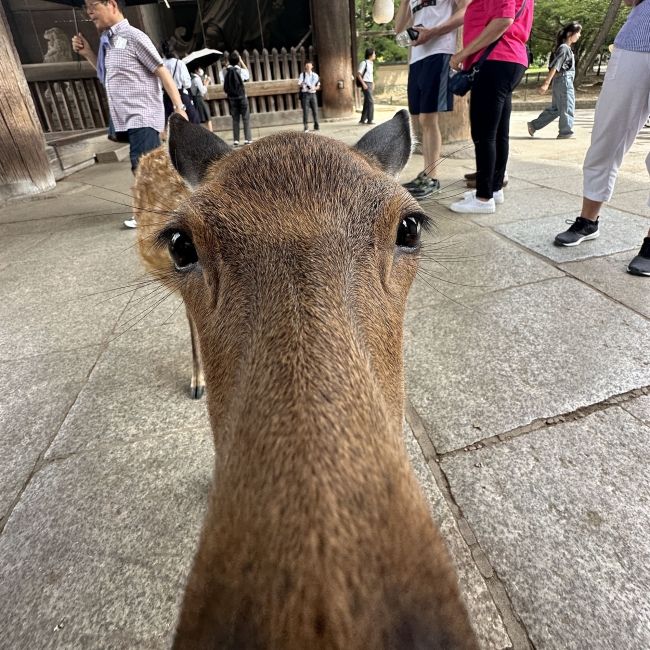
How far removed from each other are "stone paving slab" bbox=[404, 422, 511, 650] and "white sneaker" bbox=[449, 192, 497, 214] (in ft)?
15.1

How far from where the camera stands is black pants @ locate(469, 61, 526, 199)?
4.81 metres

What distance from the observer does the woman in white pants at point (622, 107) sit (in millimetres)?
3525

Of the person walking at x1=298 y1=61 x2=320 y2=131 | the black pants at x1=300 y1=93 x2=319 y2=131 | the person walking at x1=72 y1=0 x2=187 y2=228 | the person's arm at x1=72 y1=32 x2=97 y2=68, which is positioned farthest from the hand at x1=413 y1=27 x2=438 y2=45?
the black pants at x1=300 y1=93 x2=319 y2=131

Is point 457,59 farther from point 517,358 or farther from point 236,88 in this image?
point 236,88

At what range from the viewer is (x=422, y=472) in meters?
2.28

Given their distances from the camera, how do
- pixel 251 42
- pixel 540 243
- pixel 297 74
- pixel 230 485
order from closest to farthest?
pixel 230 485 → pixel 540 243 → pixel 297 74 → pixel 251 42

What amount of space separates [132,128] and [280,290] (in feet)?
18.2

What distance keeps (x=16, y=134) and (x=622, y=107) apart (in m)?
9.18

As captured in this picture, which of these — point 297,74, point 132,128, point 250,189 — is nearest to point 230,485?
point 250,189

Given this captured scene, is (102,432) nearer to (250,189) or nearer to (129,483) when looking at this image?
(129,483)

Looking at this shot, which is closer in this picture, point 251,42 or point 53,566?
point 53,566

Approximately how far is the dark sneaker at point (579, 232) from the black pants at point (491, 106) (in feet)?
4.43

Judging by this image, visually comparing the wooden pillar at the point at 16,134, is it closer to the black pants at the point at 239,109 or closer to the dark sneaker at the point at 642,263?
the black pants at the point at 239,109

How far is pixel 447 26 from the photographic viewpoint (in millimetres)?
5387
